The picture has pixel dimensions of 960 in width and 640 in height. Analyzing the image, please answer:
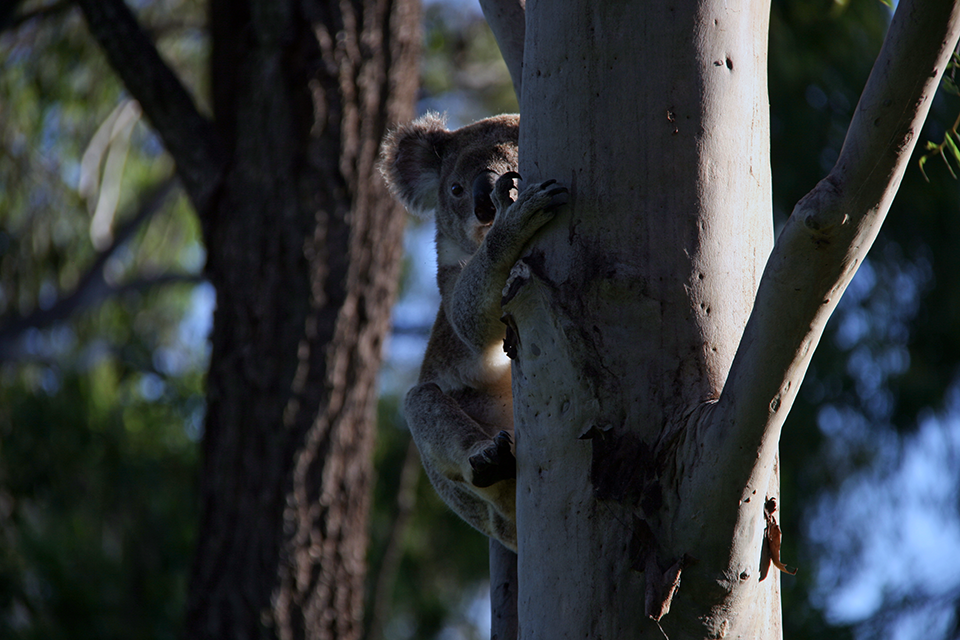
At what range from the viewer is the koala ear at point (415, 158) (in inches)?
107

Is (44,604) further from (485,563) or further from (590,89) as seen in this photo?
(590,89)

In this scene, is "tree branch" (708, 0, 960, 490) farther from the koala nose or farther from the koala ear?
the koala ear

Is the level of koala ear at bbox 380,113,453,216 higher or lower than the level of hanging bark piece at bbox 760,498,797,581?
higher

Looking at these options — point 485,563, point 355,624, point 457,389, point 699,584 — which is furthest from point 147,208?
point 699,584

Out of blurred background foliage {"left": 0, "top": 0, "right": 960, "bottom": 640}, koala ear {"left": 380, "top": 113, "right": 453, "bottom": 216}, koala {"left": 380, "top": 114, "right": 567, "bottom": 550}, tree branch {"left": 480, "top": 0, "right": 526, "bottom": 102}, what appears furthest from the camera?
blurred background foliage {"left": 0, "top": 0, "right": 960, "bottom": 640}

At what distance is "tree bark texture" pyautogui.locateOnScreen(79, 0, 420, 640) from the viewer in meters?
3.09

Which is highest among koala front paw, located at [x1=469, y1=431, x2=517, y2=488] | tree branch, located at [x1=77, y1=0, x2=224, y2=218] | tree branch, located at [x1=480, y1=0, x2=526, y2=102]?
tree branch, located at [x1=77, y1=0, x2=224, y2=218]

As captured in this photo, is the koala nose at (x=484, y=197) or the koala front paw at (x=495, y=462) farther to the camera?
the koala nose at (x=484, y=197)

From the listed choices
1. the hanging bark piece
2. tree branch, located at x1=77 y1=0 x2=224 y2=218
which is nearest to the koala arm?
the hanging bark piece

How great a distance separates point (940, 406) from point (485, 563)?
3.80 meters

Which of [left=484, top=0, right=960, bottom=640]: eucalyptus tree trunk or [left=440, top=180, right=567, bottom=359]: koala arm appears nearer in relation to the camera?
[left=484, top=0, right=960, bottom=640]: eucalyptus tree trunk

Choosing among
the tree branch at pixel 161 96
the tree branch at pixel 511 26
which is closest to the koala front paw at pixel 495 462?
the tree branch at pixel 511 26

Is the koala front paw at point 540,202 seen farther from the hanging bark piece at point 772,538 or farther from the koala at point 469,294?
the hanging bark piece at point 772,538

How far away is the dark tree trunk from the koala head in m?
0.59
